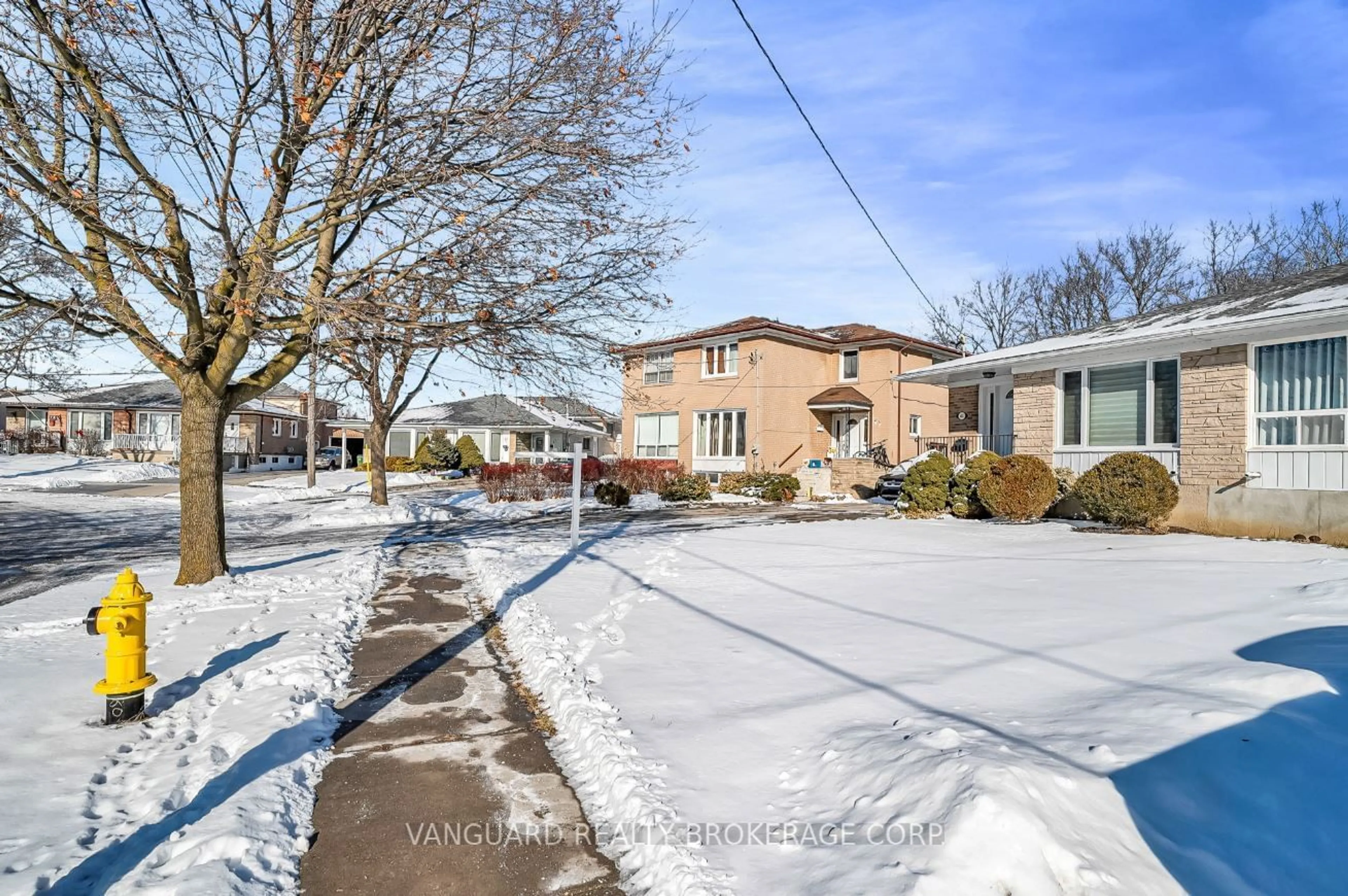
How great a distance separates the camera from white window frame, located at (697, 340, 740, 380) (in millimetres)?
31125

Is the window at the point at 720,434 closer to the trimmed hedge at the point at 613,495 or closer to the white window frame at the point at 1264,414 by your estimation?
the trimmed hedge at the point at 613,495

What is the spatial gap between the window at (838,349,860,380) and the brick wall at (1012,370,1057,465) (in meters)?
16.0

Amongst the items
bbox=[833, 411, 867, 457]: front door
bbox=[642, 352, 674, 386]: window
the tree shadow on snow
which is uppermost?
bbox=[642, 352, 674, 386]: window

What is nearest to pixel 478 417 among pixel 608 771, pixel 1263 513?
pixel 1263 513

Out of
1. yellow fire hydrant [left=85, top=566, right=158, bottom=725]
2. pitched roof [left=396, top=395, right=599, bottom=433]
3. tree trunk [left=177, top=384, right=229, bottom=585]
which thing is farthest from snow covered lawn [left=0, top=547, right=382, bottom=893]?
pitched roof [left=396, top=395, right=599, bottom=433]

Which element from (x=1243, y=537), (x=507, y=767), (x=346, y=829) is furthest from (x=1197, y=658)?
(x=1243, y=537)

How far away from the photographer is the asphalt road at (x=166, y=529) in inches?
441

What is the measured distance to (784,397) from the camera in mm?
30812

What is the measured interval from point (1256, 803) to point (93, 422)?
2373 inches

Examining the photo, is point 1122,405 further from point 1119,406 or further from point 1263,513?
point 1263,513

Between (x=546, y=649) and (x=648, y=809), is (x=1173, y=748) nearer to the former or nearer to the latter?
(x=648, y=809)

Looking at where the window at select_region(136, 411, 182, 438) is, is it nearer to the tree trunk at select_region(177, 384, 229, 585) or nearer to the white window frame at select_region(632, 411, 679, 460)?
the white window frame at select_region(632, 411, 679, 460)

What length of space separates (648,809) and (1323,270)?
18885mm

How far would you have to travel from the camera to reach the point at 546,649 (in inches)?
251
